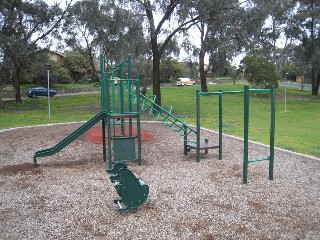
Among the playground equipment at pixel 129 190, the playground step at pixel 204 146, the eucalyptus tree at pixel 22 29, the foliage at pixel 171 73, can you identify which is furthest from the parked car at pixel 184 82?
the playground equipment at pixel 129 190

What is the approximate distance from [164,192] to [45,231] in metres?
2.25

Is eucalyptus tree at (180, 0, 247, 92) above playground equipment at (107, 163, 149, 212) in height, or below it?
above

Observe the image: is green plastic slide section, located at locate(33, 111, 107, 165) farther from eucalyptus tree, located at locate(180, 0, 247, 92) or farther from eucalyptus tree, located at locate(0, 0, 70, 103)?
eucalyptus tree, located at locate(0, 0, 70, 103)

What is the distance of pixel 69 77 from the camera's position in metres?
50.0

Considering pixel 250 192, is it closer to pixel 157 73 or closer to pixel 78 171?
pixel 78 171

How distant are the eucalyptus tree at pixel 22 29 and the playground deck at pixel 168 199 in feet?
47.8

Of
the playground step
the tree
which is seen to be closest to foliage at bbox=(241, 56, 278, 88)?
the tree

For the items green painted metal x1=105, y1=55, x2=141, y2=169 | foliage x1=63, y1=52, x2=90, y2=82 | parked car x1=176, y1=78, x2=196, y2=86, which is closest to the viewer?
green painted metal x1=105, y1=55, x2=141, y2=169

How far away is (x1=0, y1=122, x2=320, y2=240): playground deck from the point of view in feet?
15.7

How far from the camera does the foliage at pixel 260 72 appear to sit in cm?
3184

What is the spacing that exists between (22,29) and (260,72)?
64.6 ft

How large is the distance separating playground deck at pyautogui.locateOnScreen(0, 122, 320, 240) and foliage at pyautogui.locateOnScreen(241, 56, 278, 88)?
2328 cm

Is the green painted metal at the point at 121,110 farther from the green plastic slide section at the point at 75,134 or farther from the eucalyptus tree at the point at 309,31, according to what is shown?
the eucalyptus tree at the point at 309,31

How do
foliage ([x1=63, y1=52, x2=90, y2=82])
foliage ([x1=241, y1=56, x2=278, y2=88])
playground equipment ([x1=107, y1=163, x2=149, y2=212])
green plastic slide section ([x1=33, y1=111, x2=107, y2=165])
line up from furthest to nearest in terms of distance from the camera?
1. foliage ([x1=63, y1=52, x2=90, y2=82])
2. foliage ([x1=241, y1=56, x2=278, y2=88])
3. green plastic slide section ([x1=33, y1=111, x2=107, y2=165])
4. playground equipment ([x1=107, y1=163, x2=149, y2=212])
